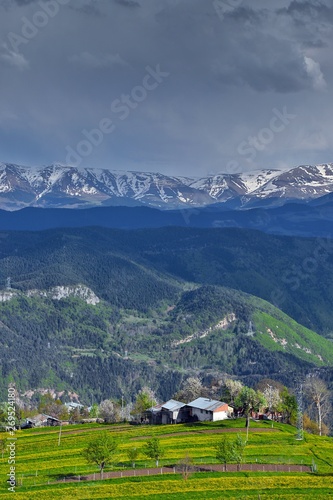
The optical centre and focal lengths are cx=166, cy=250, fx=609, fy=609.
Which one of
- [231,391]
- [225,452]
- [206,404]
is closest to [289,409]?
[231,391]

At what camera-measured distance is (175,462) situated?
116 m

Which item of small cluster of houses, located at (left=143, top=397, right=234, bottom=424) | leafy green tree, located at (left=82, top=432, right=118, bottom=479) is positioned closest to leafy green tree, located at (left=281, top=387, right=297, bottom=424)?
small cluster of houses, located at (left=143, top=397, right=234, bottom=424)

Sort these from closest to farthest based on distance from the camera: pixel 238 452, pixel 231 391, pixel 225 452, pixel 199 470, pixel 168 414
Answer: pixel 225 452, pixel 238 452, pixel 199 470, pixel 168 414, pixel 231 391

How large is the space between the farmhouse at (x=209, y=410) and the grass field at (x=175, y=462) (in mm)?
7684

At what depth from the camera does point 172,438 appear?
142 m

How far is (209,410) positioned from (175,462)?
55.8 m

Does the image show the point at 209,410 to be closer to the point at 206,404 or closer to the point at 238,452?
the point at 206,404

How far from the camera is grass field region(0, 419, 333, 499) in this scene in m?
93.2

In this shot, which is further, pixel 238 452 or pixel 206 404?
pixel 206 404

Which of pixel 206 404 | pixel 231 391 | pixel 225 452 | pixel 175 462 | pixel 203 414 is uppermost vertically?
pixel 231 391

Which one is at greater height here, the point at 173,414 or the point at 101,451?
the point at 173,414

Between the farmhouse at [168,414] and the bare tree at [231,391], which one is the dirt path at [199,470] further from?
the bare tree at [231,391]

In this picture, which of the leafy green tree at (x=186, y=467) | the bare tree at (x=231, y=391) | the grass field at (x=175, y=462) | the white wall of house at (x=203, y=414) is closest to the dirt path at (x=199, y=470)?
the leafy green tree at (x=186, y=467)

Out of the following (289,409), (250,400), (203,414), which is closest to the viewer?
(250,400)
